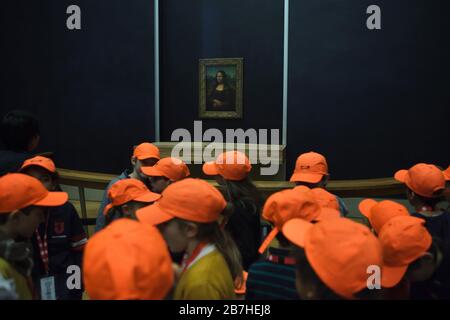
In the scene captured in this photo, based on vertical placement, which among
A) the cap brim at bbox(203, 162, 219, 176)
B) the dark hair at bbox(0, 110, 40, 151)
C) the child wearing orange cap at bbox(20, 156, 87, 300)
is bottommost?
the child wearing orange cap at bbox(20, 156, 87, 300)

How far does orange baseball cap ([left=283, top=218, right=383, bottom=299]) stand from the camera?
147cm

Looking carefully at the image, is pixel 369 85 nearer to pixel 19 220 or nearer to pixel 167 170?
pixel 167 170

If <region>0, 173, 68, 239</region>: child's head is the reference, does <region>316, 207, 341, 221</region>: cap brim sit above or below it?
below

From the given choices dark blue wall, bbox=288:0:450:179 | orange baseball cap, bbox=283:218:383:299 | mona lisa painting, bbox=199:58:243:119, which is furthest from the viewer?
mona lisa painting, bbox=199:58:243:119

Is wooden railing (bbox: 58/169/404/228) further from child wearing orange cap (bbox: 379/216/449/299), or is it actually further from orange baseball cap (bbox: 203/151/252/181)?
child wearing orange cap (bbox: 379/216/449/299)

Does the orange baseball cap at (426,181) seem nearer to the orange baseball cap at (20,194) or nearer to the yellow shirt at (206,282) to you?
the yellow shirt at (206,282)

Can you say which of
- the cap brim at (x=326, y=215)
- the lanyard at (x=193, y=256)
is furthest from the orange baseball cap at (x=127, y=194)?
the cap brim at (x=326, y=215)

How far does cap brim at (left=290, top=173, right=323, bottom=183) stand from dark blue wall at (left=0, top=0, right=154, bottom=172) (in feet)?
18.2

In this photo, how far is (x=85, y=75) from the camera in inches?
350

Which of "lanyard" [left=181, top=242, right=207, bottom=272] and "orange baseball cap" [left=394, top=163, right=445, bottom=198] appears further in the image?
"orange baseball cap" [left=394, top=163, right=445, bottom=198]

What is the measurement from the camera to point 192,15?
27.8 ft

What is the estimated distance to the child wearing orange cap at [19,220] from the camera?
184 centimetres

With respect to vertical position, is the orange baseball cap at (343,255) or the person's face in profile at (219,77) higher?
the person's face in profile at (219,77)

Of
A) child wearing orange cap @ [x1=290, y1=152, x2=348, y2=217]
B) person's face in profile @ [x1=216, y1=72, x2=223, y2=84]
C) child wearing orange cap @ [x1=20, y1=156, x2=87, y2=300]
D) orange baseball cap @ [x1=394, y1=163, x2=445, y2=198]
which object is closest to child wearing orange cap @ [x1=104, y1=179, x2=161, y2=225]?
child wearing orange cap @ [x1=20, y1=156, x2=87, y2=300]
